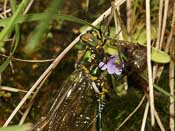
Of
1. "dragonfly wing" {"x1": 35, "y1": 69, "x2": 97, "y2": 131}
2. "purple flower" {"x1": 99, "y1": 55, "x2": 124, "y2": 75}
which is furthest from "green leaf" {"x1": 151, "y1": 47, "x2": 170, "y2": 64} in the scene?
"dragonfly wing" {"x1": 35, "y1": 69, "x2": 97, "y2": 131}

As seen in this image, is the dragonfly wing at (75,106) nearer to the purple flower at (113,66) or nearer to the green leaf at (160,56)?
the purple flower at (113,66)

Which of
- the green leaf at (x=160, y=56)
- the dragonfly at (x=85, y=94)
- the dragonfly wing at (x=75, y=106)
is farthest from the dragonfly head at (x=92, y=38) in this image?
the green leaf at (x=160, y=56)

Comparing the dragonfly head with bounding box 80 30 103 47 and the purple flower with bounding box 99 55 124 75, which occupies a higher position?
the dragonfly head with bounding box 80 30 103 47

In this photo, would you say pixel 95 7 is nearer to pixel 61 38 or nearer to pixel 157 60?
pixel 61 38

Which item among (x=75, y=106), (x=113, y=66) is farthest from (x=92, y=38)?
(x=75, y=106)

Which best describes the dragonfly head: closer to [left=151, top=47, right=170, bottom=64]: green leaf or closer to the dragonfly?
the dragonfly

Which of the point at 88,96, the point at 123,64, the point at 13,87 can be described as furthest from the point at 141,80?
the point at 13,87
